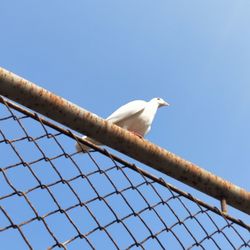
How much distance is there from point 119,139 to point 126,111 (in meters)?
4.00

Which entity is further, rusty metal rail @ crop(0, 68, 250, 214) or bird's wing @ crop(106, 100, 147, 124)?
bird's wing @ crop(106, 100, 147, 124)

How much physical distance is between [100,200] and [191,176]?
37cm

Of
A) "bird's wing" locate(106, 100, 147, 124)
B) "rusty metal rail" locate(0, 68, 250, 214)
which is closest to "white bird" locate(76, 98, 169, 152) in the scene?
"bird's wing" locate(106, 100, 147, 124)

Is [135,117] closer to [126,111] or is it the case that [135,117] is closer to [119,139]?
[126,111]

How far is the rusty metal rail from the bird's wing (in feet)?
12.0

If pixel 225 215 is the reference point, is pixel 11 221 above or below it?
above

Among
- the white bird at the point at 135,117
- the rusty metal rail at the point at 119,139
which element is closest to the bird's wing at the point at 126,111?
the white bird at the point at 135,117

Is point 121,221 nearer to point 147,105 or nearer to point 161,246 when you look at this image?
point 161,246

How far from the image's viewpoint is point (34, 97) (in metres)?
1.85

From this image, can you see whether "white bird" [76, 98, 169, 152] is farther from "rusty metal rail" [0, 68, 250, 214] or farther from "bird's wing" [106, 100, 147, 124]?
"rusty metal rail" [0, 68, 250, 214]

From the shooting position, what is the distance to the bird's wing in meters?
6.00

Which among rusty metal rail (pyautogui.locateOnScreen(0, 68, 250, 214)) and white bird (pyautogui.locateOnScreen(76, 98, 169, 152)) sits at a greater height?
rusty metal rail (pyautogui.locateOnScreen(0, 68, 250, 214))

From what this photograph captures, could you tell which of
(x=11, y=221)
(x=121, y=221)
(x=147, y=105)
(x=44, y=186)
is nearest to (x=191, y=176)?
(x=121, y=221)

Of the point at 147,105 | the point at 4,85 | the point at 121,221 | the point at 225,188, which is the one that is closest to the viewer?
the point at 4,85
